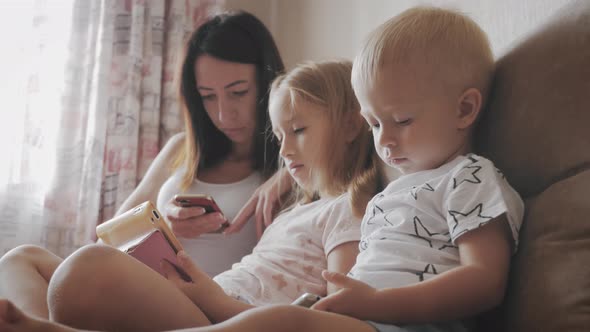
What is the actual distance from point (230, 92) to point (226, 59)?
102 millimetres

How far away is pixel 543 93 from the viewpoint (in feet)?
2.77

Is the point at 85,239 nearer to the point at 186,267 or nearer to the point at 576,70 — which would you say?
the point at 186,267

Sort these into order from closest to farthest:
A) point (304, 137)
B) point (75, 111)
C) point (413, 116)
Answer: point (413, 116)
point (304, 137)
point (75, 111)

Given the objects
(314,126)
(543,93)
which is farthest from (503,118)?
(314,126)

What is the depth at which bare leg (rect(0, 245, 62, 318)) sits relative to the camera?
94cm

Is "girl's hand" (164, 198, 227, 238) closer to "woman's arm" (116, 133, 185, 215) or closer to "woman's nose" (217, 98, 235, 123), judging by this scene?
"woman's nose" (217, 98, 235, 123)

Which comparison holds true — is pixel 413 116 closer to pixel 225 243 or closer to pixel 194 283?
pixel 194 283

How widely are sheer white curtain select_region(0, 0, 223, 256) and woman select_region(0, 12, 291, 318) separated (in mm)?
581

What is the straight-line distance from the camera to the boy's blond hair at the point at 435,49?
92 cm

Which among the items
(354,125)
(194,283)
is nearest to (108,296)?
(194,283)

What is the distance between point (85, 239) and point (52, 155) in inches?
15.5

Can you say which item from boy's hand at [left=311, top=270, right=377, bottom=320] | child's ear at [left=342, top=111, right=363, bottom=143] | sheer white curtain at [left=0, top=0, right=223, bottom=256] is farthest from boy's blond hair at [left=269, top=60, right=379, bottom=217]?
sheer white curtain at [left=0, top=0, right=223, bottom=256]

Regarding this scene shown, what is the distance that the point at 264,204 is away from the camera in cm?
150

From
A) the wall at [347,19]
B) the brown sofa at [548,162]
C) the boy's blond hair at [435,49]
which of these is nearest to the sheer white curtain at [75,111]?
the wall at [347,19]
